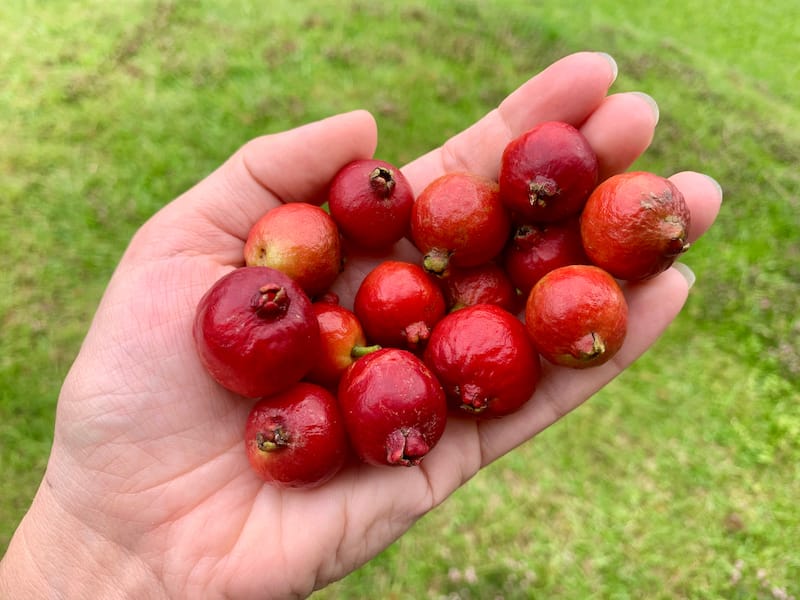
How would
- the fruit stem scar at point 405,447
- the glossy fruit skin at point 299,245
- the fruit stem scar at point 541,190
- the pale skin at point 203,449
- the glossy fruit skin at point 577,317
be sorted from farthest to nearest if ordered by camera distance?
the glossy fruit skin at point 299,245, the fruit stem scar at point 541,190, the pale skin at point 203,449, the glossy fruit skin at point 577,317, the fruit stem scar at point 405,447

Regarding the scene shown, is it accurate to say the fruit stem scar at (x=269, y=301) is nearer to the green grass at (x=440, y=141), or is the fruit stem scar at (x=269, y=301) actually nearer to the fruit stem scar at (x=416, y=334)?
the fruit stem scar at (x=416, y=334)

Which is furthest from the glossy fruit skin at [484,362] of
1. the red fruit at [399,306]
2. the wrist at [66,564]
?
the wrist at [66,564]

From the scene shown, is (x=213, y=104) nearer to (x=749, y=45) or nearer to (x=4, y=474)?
(x=4, y=474)

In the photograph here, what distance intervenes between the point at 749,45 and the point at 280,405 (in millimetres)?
11907

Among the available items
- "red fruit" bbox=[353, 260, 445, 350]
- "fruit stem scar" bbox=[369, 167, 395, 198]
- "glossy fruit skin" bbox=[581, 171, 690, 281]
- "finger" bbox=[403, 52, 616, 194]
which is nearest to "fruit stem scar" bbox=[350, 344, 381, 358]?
"red fruit" bbox=[353, 260, 445, 350]

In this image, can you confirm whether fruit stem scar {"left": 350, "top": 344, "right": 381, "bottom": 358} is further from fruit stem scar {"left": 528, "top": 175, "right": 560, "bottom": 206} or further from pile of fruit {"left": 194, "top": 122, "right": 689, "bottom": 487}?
fruit stem scar {"left": 528, "top": 175, "right": 560, "bottom": 206}

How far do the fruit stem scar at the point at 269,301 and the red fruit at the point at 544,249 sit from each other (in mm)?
1656

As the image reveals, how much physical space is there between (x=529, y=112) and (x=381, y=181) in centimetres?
133

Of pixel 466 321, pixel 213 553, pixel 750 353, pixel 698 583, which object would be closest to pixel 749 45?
pixel 750 353

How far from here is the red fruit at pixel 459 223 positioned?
448 cm

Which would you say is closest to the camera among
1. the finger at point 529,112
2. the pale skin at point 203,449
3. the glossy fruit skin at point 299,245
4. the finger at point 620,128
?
the pale skin at point 203,449

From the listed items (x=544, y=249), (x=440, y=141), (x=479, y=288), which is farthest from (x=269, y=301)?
(x=440, y=141)

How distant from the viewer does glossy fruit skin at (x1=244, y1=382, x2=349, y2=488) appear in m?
3.85

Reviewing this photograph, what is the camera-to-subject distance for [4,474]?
21.7 ft
